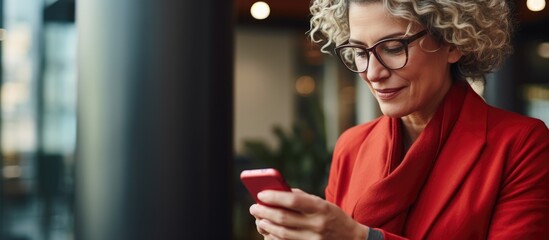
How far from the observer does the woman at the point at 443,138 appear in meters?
1.49

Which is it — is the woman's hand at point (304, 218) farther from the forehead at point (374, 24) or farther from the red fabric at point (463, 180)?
the forehead at point (374, 24)

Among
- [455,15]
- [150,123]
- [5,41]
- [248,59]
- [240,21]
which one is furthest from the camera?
[248,59]

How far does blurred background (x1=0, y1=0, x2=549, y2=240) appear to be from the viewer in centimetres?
283

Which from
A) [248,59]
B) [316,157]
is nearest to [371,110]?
[248,59]

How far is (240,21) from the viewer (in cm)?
1057

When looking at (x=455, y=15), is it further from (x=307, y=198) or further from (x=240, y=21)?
(x=240, y=21)

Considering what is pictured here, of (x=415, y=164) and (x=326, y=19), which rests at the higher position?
(x=326, y=19)

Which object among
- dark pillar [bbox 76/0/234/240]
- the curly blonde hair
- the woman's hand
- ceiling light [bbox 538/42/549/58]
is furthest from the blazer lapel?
ceiling light [bbox 538/42/549/58]

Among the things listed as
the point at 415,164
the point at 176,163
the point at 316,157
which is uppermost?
the point at 415,164

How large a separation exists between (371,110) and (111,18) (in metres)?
10.3

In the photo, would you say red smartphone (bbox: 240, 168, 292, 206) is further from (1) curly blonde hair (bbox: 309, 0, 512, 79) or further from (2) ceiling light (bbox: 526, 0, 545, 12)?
(2) ceiling light (bbox: 526, 0, 545, 12)

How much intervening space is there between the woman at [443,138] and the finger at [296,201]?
0.06 m

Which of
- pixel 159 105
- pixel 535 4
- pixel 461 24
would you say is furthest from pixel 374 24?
pixel 535 4

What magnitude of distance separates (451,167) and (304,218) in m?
0.39
